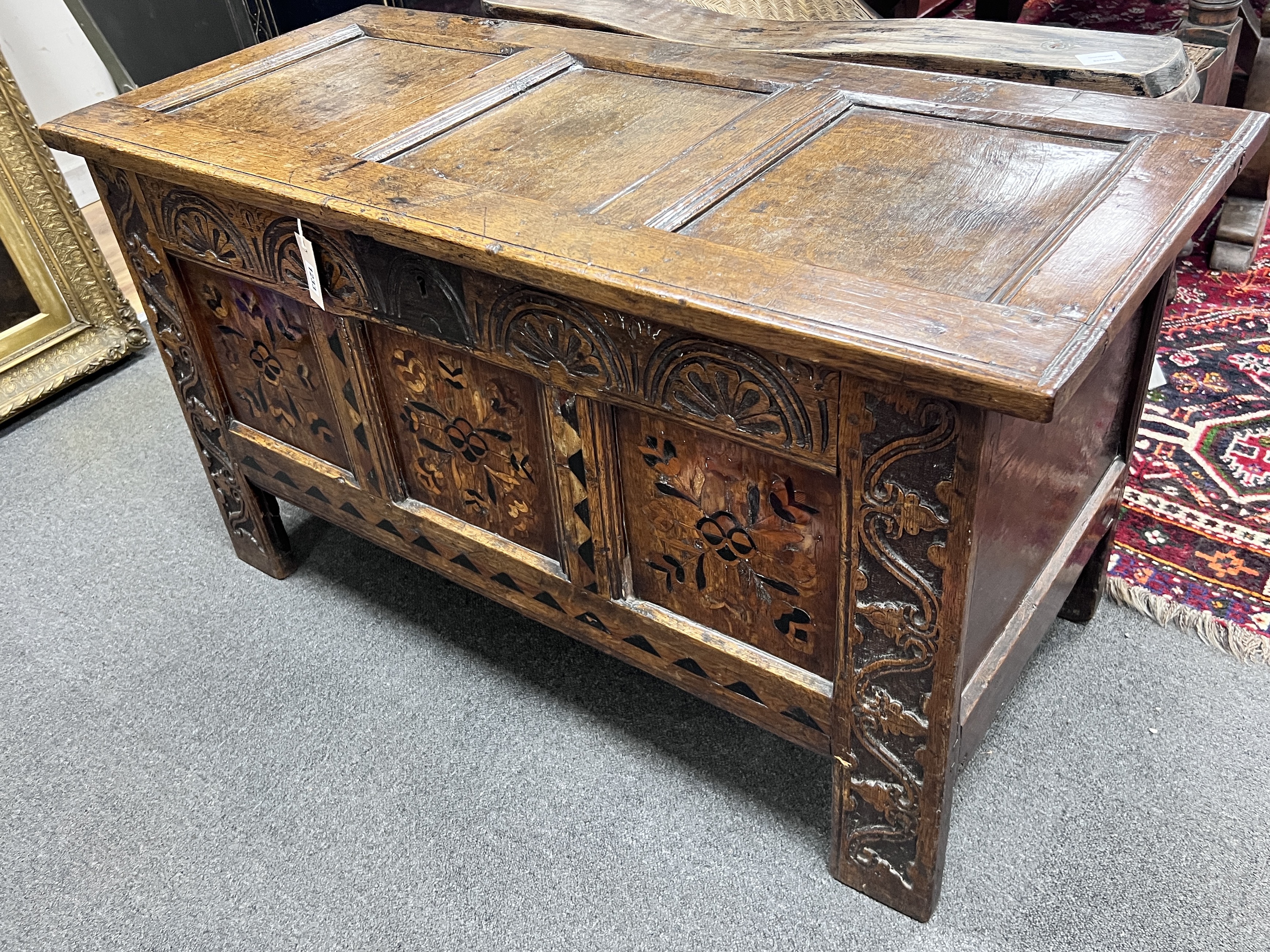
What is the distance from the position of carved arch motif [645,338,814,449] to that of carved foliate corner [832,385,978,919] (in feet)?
0.20

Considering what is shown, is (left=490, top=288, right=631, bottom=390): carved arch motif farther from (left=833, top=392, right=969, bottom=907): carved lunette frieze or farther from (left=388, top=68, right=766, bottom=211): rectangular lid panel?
(left=833, top=392, right=969, bottom=907): carved lunette frieze

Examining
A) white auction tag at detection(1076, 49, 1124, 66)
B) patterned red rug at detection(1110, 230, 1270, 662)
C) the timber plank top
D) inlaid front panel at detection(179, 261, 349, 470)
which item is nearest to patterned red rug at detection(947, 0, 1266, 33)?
patterned red rug at detection(1110, 230, 1270, 662)

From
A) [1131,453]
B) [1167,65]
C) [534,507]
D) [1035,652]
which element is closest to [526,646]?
[534,507]

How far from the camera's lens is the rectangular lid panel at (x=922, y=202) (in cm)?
104

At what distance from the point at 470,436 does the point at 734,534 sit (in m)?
0.41

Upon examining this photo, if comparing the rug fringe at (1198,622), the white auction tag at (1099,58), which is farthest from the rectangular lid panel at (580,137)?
the rug fringe at (1198,622)

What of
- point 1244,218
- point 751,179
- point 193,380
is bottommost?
point 1244,218

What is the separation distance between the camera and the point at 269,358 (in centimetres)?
160

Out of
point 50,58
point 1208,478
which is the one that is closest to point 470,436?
point 1208,478

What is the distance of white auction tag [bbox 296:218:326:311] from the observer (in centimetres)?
131

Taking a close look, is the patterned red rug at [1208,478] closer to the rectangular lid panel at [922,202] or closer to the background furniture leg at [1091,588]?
the background furniture leg at [1091,588]

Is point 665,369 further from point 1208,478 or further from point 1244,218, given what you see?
point 1244,218

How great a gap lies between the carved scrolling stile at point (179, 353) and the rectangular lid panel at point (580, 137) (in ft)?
1.63

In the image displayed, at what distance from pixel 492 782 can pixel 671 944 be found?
361mm
